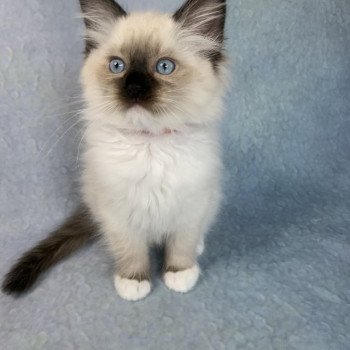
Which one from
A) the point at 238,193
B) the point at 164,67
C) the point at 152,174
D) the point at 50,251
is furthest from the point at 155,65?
the point at 238,193

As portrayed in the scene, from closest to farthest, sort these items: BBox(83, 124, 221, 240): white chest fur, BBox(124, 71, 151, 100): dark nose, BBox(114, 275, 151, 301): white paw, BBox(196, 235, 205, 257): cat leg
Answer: BBox(124, 71, 151, 100): dark nose → BBox(83, 124, 221, 240): white chest fur → BBox(114, 275, 151, 301): white paw → BBox(196, 235, 205, 257): cat leg

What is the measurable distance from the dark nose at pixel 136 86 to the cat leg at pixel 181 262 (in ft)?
1.43

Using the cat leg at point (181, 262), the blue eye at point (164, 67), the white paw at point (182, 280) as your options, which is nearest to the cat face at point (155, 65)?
the blue eye at point (164, 67)

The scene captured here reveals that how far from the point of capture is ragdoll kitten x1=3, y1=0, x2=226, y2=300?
1.14 meters

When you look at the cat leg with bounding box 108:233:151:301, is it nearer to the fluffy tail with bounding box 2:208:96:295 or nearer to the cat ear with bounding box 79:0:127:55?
the fluffy tail with bounding box 2:208:96:295

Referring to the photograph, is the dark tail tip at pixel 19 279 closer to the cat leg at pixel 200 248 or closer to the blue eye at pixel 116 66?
the cat leg at pixel 200 248

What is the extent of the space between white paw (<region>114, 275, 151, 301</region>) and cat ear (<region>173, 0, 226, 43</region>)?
0.70 meters

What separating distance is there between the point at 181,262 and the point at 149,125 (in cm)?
45

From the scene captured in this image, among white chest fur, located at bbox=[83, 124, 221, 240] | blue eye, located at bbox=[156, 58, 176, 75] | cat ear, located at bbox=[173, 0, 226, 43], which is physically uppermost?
cat ear, located at bbox=[173, 0, 226, 43]

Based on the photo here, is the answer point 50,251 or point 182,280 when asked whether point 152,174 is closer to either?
point 182,280

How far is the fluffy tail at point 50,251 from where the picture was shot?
4.44 feet

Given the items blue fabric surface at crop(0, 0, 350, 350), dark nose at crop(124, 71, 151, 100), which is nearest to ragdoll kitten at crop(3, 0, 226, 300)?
dark nose at crop(124, 71, 151, 100)

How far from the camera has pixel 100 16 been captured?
4.03 ft

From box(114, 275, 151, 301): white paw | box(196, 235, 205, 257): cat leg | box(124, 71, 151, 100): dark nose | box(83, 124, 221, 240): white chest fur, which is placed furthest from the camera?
box(196, 235, 205, 257): cat leg
